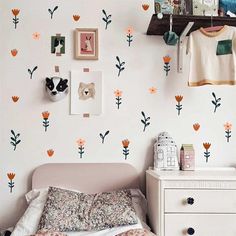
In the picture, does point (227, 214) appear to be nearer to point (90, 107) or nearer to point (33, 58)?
point (90, 107)

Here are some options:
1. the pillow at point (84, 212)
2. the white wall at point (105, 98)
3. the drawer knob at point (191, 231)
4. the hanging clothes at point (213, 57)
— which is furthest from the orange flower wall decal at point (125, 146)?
the drawer knob at point (191, 231)

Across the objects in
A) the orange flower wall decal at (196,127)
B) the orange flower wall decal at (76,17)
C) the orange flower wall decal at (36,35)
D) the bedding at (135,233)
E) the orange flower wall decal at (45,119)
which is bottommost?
the bedding at (135,233)

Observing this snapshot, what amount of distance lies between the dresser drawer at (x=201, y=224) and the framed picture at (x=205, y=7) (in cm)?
125

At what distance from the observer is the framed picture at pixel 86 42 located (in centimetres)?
225

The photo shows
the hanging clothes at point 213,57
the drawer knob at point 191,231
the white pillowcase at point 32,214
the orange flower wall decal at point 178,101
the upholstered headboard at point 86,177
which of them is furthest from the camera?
the orange flower wall decal at point 178,101

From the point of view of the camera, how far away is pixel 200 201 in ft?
5.88

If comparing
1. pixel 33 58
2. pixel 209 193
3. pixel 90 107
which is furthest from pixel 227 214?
pixel 33 58

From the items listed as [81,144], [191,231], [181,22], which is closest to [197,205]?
[191,231]

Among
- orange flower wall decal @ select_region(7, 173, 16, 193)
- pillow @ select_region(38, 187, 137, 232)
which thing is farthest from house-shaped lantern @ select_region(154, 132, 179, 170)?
orange flower wall decal @ select_region(7, 173, 16, 193)

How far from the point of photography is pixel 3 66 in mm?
2246

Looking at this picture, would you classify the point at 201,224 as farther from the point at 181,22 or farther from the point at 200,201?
the point at 181,22

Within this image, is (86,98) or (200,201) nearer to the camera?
(200,201)

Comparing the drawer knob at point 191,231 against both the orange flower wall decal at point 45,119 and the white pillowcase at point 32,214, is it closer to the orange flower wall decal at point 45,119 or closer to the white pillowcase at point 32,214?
the white pillowcase at point 32,214

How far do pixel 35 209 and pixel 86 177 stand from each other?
0.38 metres
